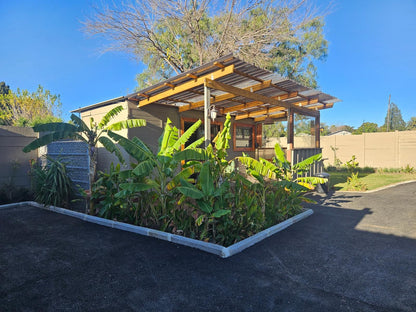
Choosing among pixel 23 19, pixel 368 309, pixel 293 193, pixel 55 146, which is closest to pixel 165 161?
pixel 293 193

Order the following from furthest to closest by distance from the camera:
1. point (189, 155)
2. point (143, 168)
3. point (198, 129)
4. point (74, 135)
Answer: point (198, 129)
point (74, 135)
point (189, 155)
point (143, 168)

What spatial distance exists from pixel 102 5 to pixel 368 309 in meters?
15.1

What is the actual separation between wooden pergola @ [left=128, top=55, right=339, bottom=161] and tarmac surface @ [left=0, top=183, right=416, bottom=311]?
10.6 feet

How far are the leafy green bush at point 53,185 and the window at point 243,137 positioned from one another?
7297mm

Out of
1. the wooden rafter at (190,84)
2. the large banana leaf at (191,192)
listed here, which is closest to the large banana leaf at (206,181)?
the large banana leaf at (191,192)

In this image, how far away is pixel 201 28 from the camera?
559 inches

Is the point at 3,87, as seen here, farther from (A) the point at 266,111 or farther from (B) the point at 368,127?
(B) the point at 368,127

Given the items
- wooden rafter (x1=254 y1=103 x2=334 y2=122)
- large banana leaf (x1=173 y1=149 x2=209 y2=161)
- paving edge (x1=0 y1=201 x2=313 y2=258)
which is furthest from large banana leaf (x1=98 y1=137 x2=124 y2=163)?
wooden rafter (x1=254 y1=103 x2=334 y2=122)

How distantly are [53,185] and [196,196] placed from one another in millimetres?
4987

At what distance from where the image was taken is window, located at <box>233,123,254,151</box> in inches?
463

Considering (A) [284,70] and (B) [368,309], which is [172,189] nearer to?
(B) [368,309]

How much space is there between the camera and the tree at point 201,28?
12742 mm

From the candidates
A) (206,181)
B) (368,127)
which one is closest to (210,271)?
(206,181)

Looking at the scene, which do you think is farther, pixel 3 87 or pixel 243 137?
pixel 3 87
